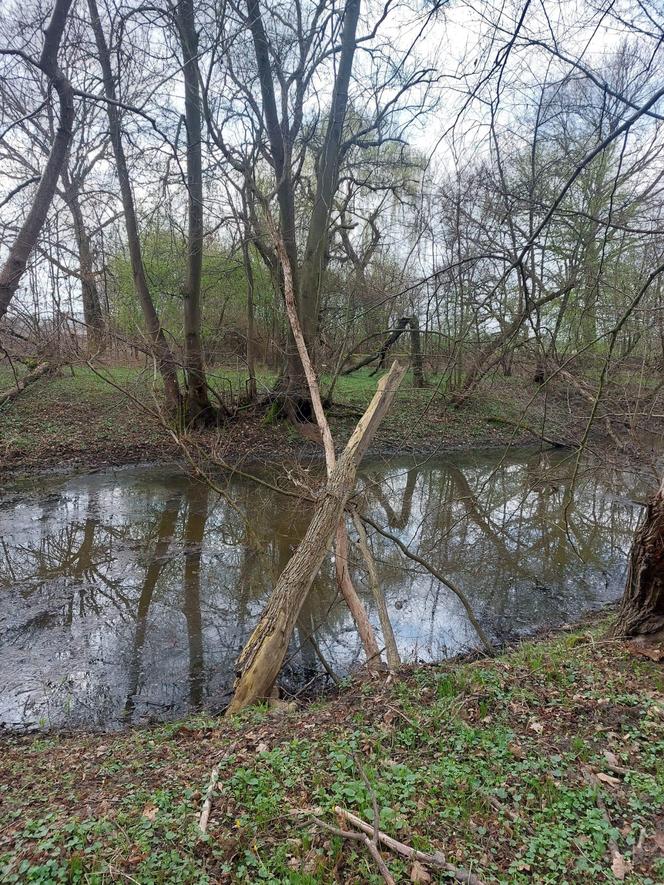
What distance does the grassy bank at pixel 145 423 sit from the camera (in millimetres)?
11680

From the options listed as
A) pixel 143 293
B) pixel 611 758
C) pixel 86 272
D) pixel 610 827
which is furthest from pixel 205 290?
pixel 610 827

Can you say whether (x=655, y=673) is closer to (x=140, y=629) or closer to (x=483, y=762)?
(x=483, y=762)

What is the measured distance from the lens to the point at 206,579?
279 inches

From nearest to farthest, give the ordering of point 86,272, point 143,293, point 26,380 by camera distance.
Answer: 1. point 143,293
2. point 26,380
3. point 86,272

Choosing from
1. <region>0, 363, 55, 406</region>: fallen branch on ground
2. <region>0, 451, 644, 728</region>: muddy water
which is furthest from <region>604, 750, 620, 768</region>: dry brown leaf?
<region>0, 363, 55, 406</region>: fallen branch on ground

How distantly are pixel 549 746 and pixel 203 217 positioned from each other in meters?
12.9

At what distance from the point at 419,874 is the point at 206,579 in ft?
17.8

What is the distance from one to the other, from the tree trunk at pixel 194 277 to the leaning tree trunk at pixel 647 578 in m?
10.6

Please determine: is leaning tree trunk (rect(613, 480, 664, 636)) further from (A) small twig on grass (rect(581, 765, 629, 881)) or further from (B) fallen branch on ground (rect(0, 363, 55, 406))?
(B) fallen branch on ground (rect(0, 363, 55, 406))

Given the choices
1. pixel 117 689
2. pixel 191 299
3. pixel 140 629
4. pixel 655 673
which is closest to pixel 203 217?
pixel 191 299

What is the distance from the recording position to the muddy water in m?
5.09

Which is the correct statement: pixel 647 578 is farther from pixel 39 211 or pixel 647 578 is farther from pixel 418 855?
pixel 39 211

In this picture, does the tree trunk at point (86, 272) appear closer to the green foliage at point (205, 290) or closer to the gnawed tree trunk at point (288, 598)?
the green foliage at point (205, 290)

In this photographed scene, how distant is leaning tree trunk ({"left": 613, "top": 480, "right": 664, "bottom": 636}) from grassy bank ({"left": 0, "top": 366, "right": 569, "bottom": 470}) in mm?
6188
